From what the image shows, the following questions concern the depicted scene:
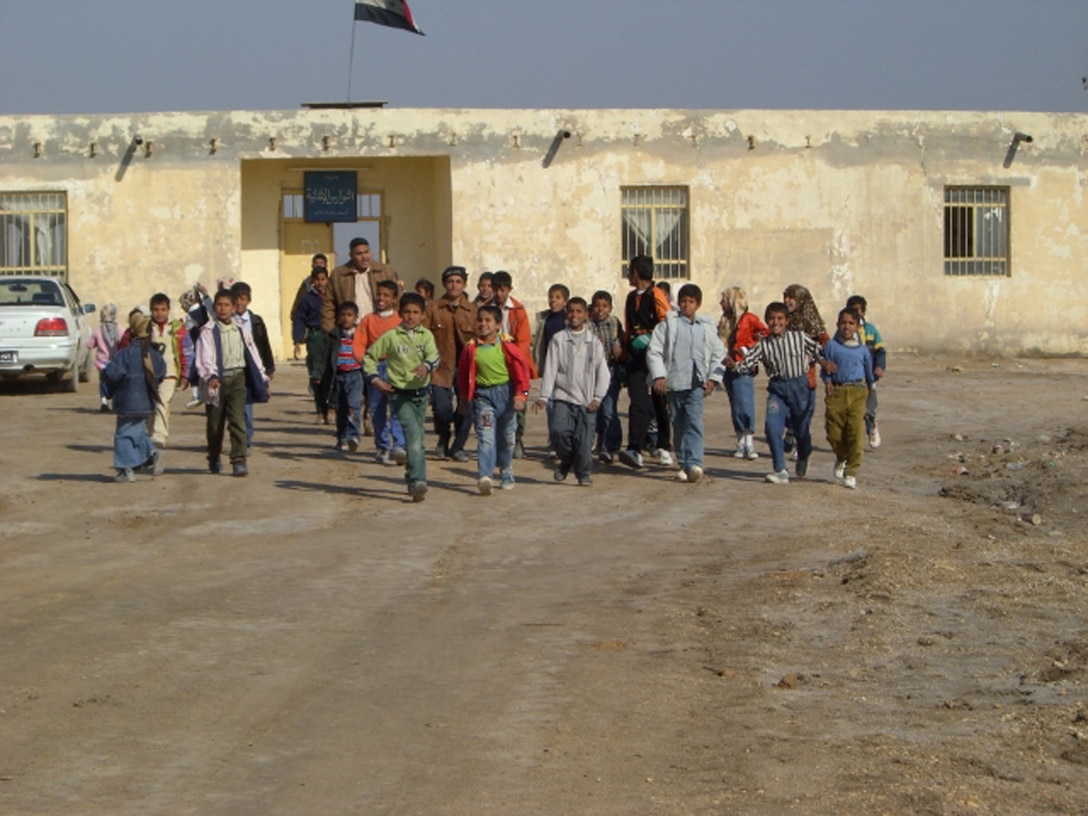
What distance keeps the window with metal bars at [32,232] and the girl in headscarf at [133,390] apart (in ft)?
42.7

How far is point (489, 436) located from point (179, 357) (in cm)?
328

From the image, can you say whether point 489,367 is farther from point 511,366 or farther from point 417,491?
point 417,491

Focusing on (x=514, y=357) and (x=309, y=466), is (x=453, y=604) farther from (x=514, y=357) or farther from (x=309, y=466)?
(x=309, y=466)

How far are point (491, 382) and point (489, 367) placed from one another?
0.12 meters

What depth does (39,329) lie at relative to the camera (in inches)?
875

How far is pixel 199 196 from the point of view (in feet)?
86.9

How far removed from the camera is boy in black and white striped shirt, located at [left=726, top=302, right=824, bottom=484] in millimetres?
14219

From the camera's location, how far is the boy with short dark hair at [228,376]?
14133 mm

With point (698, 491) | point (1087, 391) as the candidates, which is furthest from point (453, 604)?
point (1087, 391)

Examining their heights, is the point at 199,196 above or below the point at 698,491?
above

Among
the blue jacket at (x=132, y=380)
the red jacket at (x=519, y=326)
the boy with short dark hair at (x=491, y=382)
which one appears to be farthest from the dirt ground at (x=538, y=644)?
the red jacket at (x=519, y=326)

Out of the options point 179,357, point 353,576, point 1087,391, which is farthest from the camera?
point 1087,391

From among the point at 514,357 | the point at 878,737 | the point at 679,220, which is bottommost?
the point at 878,737

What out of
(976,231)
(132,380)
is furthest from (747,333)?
(976,231)
